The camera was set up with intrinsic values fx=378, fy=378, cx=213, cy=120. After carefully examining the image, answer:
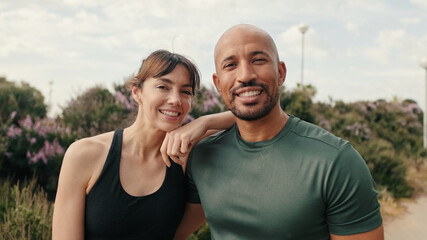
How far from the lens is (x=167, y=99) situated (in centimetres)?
260

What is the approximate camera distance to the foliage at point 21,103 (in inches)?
353

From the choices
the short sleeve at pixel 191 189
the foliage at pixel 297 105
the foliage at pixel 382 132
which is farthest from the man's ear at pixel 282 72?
the foliage at pixel 382 132

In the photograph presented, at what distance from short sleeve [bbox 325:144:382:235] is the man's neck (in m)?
0.42

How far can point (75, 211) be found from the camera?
2404 mm

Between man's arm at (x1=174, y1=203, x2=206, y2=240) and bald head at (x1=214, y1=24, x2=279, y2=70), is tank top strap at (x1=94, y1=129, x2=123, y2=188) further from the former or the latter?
bald head at (x1=214, y1=24, x2=279, y2=70)

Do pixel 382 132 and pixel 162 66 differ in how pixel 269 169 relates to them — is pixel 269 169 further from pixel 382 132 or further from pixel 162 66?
pixel 382 132

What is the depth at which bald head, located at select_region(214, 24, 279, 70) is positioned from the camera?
2291 mm

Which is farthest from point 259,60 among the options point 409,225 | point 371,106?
point 371,106

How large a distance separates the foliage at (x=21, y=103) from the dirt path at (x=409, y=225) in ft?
26.0

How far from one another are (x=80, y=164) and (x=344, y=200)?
5.30ft

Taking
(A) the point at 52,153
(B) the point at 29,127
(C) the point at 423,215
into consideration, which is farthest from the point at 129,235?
(C) the point at 423,215

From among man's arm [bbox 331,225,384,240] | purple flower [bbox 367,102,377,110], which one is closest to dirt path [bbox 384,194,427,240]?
man's arm [bbox 331,225,384,240]

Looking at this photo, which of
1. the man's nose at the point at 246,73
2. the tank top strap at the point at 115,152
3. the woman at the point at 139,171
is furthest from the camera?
the tank top strap at the point at 115,152

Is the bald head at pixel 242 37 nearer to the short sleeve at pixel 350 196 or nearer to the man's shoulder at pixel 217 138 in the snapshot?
the man's shoulder at pixel 217 138
